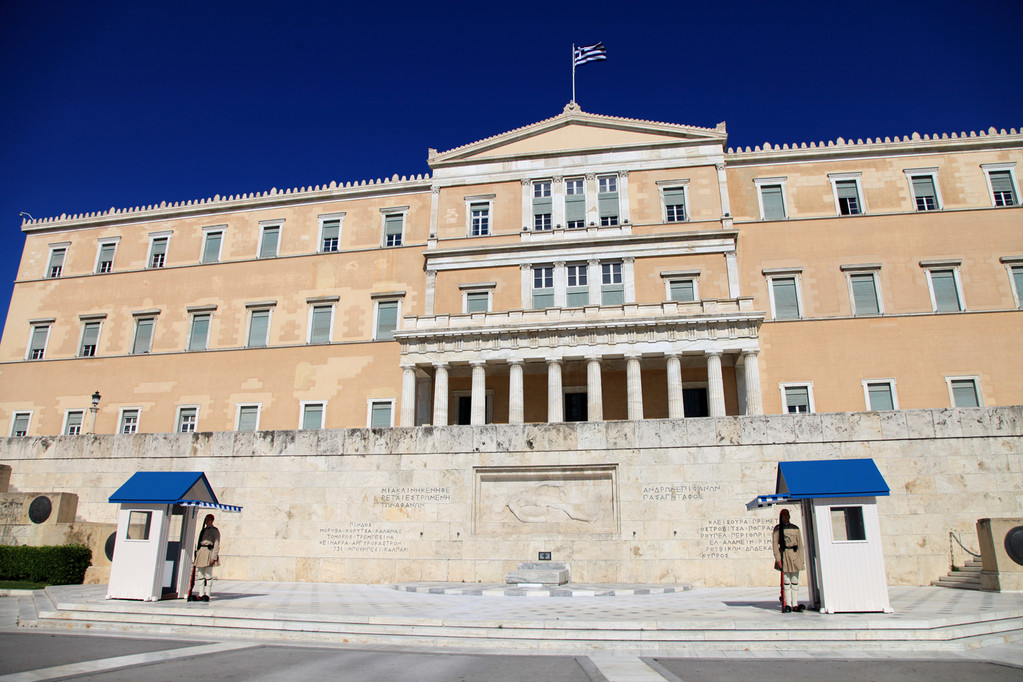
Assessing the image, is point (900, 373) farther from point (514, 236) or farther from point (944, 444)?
point (514, 236)

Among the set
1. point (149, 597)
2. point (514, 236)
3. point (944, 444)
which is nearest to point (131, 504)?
point (149, 597)

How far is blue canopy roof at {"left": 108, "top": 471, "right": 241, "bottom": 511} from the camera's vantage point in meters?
14.1

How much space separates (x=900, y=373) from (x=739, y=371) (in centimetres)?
763

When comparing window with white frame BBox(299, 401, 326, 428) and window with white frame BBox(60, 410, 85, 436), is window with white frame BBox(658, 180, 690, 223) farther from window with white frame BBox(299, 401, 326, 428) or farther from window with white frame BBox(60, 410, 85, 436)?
window with white frame BBox(60, 410, 85, 436)

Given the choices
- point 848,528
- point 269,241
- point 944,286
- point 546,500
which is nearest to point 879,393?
point 944,286

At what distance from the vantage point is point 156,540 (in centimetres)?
1395

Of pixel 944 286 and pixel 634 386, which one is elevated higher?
pixel 944 286

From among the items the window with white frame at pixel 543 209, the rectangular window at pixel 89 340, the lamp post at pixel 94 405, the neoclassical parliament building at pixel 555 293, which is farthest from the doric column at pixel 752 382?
the rectangular window at pixel 89 340

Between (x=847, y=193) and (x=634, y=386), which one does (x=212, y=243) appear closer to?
(x=634, y=386)

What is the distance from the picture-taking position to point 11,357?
42812mm

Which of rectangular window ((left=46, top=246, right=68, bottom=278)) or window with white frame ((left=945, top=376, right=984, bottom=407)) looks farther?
rectangular window ((left=46, top=246, right=68, bottom=278))

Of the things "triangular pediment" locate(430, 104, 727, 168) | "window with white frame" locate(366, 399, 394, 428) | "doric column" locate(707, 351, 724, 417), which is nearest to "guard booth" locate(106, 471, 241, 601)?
"window with white frame" locate(366, 399, 394, 428)

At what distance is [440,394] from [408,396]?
1.64 m

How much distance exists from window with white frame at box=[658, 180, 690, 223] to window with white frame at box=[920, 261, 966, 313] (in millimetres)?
12077
